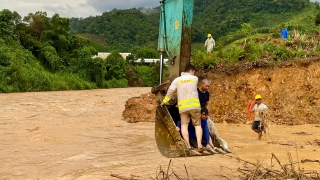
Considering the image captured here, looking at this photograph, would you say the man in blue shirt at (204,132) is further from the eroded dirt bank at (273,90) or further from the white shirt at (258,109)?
the eroded dirt bank at (273,90)

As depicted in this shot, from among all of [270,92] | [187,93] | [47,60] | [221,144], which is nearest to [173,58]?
[187,93]

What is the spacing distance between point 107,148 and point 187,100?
4.84m

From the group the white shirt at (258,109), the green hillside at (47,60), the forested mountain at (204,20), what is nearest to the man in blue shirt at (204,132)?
the white shirt at (258,109)

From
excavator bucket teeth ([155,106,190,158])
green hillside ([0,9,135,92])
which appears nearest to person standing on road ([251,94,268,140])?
excavator bucket teeth ([155,106,190,158])

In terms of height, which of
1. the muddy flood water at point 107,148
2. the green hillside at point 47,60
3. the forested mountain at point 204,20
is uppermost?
the forested mountain at point 204,20

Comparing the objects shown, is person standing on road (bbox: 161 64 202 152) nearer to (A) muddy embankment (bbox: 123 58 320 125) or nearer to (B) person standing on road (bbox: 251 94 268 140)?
(B) person standing on road (bbox: 251 94 268 140)

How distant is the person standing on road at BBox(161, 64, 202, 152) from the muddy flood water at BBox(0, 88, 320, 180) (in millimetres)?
1107

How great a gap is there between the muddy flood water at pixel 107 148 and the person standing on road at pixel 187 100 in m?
1.11

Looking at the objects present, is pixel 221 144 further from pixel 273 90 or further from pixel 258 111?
pixel 273 90

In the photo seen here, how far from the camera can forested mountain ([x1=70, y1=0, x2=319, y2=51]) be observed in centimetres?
6675

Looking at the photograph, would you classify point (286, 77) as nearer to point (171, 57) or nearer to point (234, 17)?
point (171, 57)

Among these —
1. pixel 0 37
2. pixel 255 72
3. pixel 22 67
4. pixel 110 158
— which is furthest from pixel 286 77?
pixel 0 37

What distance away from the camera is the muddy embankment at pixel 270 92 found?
14117 mm

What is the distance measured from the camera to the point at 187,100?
627 cm
